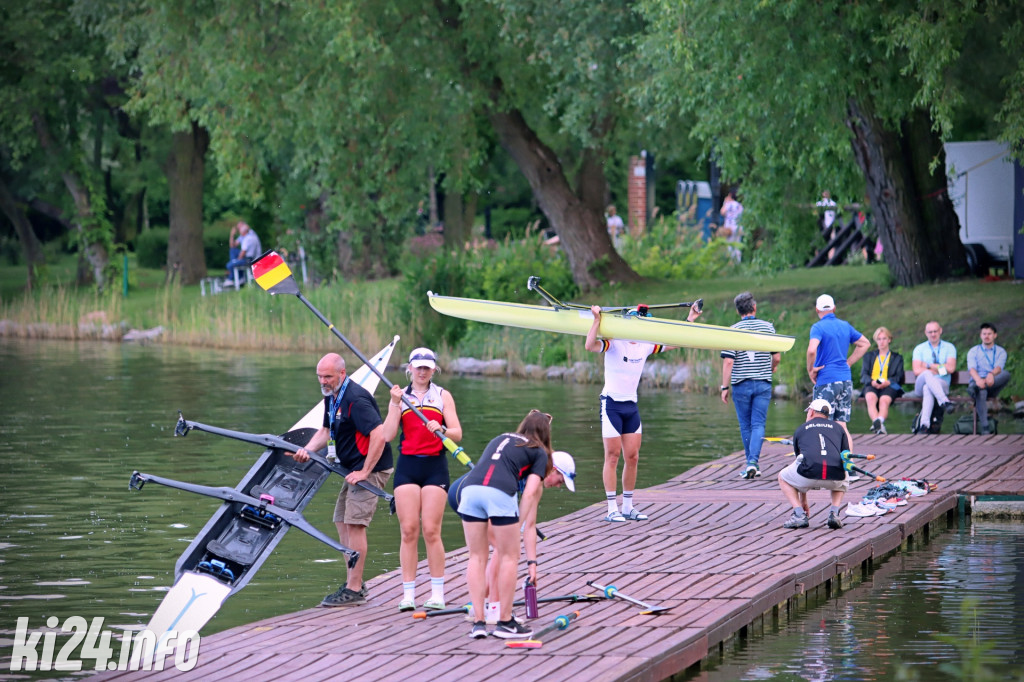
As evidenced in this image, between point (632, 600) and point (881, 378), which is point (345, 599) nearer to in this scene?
point (632, 600)

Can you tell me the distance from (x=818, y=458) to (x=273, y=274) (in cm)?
477

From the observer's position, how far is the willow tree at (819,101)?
2262 cm

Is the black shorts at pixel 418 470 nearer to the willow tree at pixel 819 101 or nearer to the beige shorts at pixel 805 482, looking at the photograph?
the beige shorts at pixel 805 482

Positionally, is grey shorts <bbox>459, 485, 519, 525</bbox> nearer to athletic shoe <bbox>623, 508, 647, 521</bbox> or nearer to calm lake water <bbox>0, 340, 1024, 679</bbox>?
calm lake water <bbox>0, 340, 1024, 679</bbox>

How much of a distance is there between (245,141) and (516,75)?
235 inches

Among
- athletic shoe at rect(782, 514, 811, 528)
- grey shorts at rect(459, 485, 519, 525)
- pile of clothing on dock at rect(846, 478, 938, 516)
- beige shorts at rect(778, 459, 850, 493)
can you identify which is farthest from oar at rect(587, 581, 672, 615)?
pile of clothing on dock at rect(846, 478, 938, 516)

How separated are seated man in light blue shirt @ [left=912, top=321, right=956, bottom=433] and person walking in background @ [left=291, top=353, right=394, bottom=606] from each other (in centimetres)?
1067

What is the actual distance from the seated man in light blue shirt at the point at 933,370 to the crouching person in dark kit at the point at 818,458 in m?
6.63

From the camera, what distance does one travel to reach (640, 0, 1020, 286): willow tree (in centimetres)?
2262

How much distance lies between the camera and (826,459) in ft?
43.3

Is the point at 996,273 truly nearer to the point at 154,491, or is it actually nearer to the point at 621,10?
the point at 621,10

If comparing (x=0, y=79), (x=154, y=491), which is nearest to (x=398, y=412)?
(x=154, y=491)

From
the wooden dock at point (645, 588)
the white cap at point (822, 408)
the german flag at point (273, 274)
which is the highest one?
the german flag at point (273, 274)

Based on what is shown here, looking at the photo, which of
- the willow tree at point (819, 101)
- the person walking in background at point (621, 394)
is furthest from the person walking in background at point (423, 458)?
the willow tree at point (819, 101)
